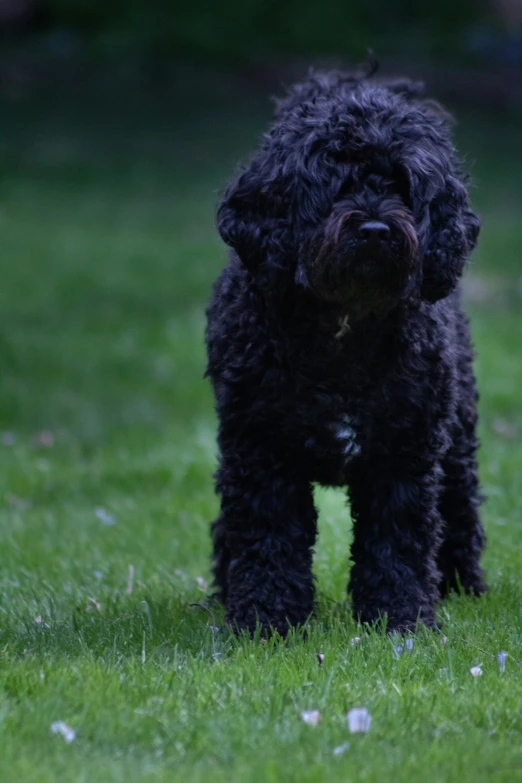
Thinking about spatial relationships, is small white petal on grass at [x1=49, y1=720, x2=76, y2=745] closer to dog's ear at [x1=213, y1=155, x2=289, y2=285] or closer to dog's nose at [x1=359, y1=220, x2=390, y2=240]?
dog's ear at [x1=213, y1=155, x2=289, y2=285]

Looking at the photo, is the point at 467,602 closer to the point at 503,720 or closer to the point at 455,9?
the point at 503,720

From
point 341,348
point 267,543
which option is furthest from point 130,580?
point 341,348

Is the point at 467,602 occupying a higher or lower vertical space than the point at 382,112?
lower

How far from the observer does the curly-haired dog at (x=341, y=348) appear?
15.8ft

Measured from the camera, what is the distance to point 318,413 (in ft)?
16.5

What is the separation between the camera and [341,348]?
16.6 feet

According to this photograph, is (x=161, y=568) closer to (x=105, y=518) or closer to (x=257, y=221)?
(x=105, y=518)

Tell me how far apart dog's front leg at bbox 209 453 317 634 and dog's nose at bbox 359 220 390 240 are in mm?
1035

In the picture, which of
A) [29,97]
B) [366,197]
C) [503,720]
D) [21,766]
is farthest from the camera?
[29,97]

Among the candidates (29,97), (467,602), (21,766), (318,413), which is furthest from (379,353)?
(29,97)

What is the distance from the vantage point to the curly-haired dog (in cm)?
481

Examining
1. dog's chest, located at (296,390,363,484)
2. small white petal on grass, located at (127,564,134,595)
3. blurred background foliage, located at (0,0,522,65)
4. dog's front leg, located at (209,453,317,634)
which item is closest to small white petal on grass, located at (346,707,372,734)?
dog's front leg, located at (209,453,317,634)

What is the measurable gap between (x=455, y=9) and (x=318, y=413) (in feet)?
98.1

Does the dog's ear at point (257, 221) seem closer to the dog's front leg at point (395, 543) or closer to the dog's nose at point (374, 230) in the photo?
the dog's nose at point (374, 230)
